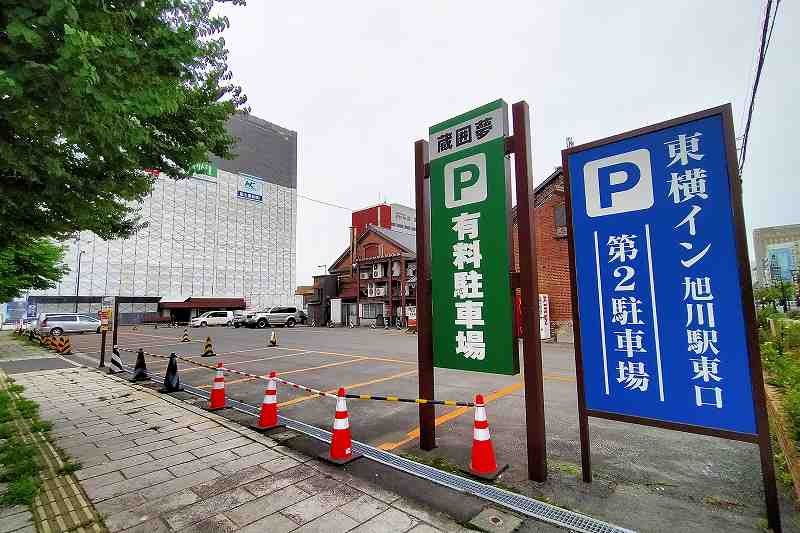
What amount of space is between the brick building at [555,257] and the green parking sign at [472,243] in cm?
1404

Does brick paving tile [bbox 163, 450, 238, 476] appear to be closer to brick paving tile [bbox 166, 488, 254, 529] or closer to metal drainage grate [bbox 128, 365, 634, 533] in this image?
brick paving tile [bbox 166, 488, 254, 529]

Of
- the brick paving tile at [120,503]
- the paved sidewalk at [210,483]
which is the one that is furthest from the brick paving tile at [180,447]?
the brick paving tile at [120,503]

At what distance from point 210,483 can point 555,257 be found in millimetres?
17835

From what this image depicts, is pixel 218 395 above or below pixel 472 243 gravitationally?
below

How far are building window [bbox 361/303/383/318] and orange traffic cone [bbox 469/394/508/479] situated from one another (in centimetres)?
3266

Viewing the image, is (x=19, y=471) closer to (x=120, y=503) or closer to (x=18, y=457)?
(x=18, y=457)

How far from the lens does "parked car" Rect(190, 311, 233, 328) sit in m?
36.5

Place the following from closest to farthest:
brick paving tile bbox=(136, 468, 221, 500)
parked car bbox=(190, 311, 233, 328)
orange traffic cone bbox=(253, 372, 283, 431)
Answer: brick paving tile bbox=(136, 468, 221, 500) → orange traffic cone bbox=(253, 372, 283, 431) → parked car bbox=(190, 311, 233, 328)

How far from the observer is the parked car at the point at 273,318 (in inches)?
1313

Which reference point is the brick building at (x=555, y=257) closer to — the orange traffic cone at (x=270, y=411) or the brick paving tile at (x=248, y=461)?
the orange traffic cone at (x=270, y=411)

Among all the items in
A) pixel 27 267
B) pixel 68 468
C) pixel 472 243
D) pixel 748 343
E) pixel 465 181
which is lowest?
pixel 68 468

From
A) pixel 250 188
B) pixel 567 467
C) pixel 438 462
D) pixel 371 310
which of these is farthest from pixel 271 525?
pixel 250 188

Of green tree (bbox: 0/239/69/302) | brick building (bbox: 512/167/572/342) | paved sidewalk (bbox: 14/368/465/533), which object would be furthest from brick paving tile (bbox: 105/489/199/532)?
green tree (bbox: 0/239/69/302)

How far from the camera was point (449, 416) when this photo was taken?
6.20m
